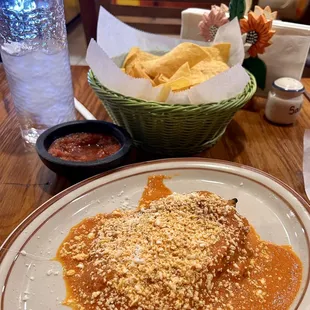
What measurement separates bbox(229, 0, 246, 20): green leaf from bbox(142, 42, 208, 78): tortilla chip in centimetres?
26

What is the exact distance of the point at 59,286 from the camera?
849 mm

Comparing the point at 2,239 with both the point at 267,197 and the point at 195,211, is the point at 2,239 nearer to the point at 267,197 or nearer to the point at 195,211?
the point at 195,211

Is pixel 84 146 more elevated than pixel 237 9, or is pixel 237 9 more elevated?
pixel 237 9

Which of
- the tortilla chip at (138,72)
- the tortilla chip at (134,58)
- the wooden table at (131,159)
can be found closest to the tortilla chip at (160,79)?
the tortilla chip at (138,72)

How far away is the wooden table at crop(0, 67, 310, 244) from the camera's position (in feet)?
3.66

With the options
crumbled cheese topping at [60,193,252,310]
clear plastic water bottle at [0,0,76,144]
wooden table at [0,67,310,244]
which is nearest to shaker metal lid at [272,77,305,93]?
wooden table at [0,67,310,244]

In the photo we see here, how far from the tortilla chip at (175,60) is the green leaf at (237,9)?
0.26 metres

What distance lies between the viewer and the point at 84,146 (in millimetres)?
1209

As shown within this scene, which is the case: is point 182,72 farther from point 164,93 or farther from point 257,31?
point 257,31

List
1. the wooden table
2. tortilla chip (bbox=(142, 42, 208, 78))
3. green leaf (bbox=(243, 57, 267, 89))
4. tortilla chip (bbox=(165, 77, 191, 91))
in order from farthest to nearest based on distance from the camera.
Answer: green leaf (bbox=(243, 57, 267, 89)), tortilla chip (bbox=(142, 42, 208, 78)), tortilla chip (bbox=(165, 77, 191, 91)), the wooden table

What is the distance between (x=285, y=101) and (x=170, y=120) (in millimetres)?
560

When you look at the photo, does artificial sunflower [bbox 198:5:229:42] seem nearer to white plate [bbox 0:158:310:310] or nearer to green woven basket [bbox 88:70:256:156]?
Answer: green woven basket [bbox 88:70:256:156]

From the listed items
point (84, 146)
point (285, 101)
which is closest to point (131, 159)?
point (84, 146)

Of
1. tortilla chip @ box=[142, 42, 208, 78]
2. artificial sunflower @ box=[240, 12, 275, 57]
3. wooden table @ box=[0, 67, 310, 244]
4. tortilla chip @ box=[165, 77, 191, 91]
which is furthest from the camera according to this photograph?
artificial sunflower @ box=[240, 12, 275, 57]
